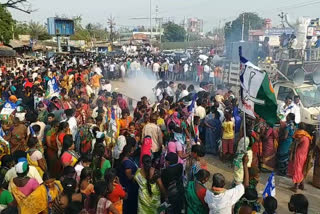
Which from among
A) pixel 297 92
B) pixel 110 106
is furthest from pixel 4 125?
pixel 297 92

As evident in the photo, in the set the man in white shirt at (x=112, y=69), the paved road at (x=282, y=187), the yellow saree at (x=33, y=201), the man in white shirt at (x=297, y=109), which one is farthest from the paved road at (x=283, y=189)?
the man in white shirt at (x=112, y=69)

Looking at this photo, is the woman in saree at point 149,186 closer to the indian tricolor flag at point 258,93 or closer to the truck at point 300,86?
the indian tricolor flag at point 258,93

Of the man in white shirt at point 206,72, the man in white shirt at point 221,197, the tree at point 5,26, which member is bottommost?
the man in white shirt at point 221,197

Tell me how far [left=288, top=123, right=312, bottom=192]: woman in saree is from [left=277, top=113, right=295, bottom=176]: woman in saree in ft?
1.31

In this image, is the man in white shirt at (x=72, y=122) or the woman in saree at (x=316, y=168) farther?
the man in white shirt at (x=72, y=122)

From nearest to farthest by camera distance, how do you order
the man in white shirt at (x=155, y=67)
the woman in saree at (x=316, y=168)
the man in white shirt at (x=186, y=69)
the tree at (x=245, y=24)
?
the woman in saree at (x=316, y=168) < the man in white shirt at (x=186, y=69) < the man in white shirt at (x=155, y=67) < the tree at (x=245, y=24)

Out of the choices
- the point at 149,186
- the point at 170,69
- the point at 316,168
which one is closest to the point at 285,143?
A: the point at 316,168

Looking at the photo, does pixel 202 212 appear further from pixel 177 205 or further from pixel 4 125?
pixel 4 125

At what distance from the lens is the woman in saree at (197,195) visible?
4.27 metres

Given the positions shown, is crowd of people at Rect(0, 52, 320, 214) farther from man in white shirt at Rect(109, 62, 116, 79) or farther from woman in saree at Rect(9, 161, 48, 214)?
man in white shirt at Rect(109, 62, 116, 79)

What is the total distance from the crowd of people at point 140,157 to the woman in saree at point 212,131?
25 millimetres

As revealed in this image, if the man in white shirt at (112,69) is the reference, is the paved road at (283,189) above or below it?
below

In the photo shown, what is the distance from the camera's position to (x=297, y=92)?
10203mm

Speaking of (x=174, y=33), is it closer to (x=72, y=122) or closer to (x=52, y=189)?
(x=72, y=122)
